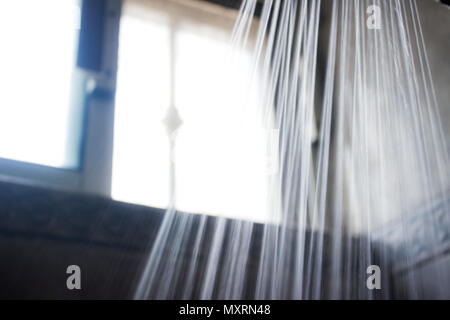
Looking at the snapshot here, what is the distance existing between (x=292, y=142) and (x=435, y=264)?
57 centimetres

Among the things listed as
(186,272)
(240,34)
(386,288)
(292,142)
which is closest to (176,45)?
(240,34)

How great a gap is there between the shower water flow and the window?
0.07m

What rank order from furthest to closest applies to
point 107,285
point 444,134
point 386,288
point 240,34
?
point 240,34, point 386,288, point 444,134, point 107,285

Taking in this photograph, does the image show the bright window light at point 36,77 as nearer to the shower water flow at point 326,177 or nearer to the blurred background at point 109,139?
the blurred background at point 109,139

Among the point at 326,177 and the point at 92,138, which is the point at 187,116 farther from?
the point at 326,177

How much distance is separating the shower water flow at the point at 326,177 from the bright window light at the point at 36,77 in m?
0.45

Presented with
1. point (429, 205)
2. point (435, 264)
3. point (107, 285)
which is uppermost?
→ point (429, 205)

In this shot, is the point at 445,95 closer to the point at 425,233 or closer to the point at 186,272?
the point at 425,233

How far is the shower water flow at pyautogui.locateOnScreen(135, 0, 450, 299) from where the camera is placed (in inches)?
63.9

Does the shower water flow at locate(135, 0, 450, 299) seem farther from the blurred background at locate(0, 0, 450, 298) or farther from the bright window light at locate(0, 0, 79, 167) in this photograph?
the bright window light at locate(0, 0, 79, 167)

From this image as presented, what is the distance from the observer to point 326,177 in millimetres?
1733

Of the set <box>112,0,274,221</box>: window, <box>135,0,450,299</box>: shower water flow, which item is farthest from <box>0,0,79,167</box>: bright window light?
<box>135,0,450,299</box>: shower water flow

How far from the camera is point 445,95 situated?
1.67 m

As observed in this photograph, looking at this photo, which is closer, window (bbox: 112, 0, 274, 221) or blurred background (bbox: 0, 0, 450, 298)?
blurred background (bbox: 0, 0, 450, 298)
